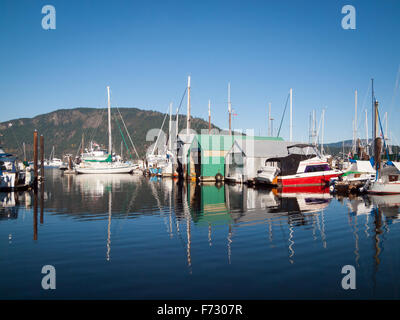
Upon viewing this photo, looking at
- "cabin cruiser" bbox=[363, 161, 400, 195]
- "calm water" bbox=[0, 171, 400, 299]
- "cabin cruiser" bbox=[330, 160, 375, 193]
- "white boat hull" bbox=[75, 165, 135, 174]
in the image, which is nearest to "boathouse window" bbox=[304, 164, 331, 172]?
"cabin cruiser" bbox=[330, 160, 375, 193]

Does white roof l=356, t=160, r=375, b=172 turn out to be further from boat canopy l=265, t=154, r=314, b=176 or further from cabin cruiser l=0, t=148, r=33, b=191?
cabin cruiser l=0, t=148, r=33, b=191

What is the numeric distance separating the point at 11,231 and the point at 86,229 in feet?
11.1

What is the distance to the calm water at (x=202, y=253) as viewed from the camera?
8.83 meters

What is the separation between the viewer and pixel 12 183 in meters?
37.4

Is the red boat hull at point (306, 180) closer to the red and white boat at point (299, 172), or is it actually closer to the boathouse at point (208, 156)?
the red and white boat at point (299, 172)

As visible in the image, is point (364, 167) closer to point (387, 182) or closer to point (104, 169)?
point (387, 182)

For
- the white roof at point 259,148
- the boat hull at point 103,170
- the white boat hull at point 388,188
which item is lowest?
the boat hull at point 103,170

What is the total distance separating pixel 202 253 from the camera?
12086 millimetres

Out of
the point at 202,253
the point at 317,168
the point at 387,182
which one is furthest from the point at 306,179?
the point at 202,253

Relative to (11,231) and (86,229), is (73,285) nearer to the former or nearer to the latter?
(86,229)

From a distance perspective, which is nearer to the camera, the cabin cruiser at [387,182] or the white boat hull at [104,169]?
the cabin cruiser at [387,182]

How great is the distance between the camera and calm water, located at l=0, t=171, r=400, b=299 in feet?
29.0

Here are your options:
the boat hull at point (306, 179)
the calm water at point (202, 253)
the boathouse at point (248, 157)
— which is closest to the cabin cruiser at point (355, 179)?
the boat hull at point (306, 179)

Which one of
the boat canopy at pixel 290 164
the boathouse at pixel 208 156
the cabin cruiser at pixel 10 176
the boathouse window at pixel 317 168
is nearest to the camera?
the cabin cruiser at pixel 10 176
